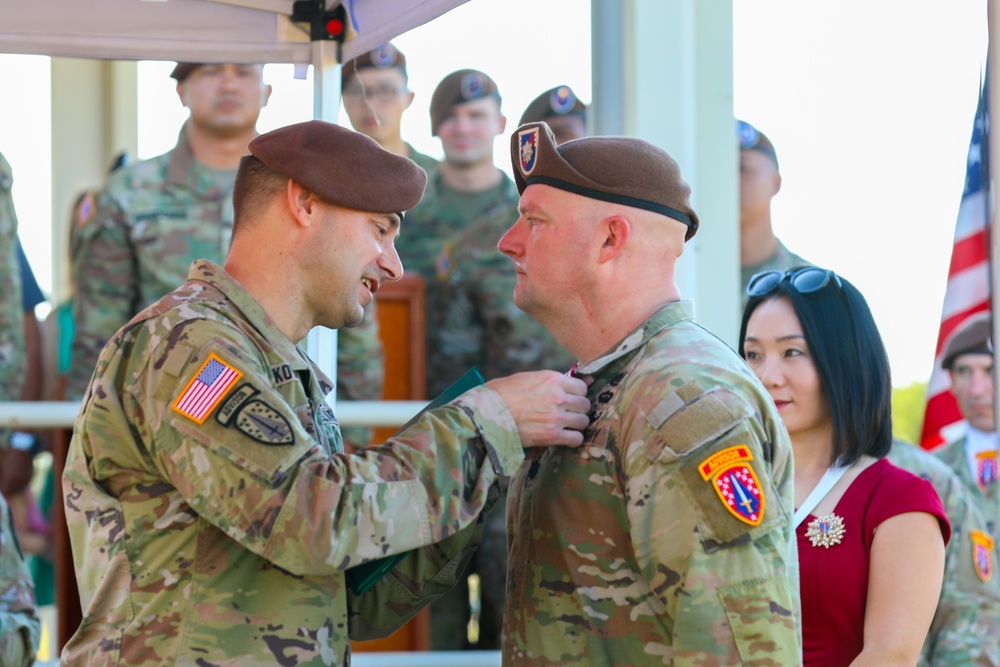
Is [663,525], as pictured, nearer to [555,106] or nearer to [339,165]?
[339,165]

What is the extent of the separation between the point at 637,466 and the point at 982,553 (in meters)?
2.55

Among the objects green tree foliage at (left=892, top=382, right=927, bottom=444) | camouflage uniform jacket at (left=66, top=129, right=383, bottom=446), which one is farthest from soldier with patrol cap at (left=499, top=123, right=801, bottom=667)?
green tree foliage at (left=892, top=382, right=927, bottom=444)

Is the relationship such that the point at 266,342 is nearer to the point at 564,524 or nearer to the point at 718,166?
the point at 564,524

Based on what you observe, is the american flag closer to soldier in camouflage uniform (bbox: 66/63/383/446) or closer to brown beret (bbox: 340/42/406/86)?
soldier in camouflage uniform (bbox: 66/63/383/446)

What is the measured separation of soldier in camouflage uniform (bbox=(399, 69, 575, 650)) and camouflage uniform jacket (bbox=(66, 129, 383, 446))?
378 millimetres

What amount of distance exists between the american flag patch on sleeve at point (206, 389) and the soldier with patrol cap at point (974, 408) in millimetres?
3549

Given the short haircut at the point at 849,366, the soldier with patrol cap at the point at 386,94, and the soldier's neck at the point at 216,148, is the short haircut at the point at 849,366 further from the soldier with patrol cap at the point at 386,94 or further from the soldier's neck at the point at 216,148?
the soldier's neck at the point at 216,148

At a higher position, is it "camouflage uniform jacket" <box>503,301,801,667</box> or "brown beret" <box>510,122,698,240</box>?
"brown beret" <box>510,122,698,240</box>

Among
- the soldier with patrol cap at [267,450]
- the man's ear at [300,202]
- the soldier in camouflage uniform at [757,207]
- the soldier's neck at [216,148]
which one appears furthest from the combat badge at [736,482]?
the soldier's neck at [216,148]

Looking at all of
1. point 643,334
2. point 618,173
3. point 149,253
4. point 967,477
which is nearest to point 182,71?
point 149,253

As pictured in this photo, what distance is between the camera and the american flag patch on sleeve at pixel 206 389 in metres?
2.19

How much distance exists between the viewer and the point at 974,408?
5.06m

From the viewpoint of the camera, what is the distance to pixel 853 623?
9.44ft

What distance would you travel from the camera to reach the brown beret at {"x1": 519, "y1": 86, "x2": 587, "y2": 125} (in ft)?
17.2
